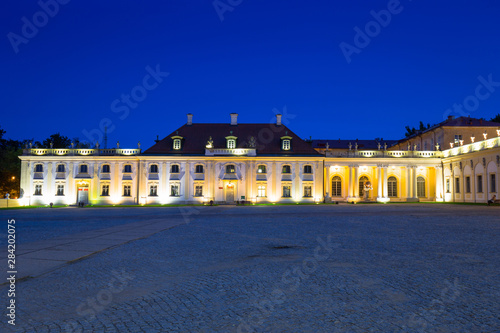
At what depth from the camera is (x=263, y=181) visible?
179ft

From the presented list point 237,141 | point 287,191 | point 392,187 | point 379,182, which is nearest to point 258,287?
point 287,191

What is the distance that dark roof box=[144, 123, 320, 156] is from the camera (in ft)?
182

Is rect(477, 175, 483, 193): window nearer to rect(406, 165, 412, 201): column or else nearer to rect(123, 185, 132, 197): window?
rect(406, 165, 412, 201): column

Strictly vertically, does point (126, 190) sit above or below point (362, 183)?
below

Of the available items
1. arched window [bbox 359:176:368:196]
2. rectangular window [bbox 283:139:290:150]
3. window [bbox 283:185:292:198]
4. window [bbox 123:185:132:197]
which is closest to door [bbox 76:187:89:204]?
window [bbox 123:185:132:197]

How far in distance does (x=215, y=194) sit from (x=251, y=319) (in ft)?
163

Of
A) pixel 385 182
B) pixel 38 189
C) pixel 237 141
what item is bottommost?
pixel 38 189

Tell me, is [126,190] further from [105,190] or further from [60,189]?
[60,189]

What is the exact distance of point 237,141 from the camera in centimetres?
5694

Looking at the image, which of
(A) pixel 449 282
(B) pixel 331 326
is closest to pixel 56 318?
(B) pixel 331 326

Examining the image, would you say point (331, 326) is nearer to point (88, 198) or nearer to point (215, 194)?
point (215, 194)

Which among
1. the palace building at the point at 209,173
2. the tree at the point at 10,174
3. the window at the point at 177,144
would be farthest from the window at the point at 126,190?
the tree at the point at 10,174

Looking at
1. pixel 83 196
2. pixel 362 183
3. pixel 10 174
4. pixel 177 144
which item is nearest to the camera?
pixel 83 196

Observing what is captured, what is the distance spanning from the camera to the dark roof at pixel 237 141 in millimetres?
55466
